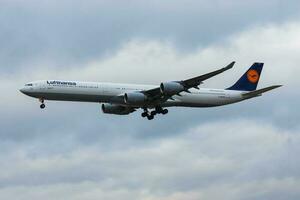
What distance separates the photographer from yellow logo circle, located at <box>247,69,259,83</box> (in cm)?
11625

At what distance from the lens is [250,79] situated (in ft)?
381

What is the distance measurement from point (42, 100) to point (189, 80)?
1622cm

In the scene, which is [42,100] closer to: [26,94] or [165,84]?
[26,94]

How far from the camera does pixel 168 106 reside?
108m

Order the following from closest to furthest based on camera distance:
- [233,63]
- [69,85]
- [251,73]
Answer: [233,63]
[69,85]
[251,73]

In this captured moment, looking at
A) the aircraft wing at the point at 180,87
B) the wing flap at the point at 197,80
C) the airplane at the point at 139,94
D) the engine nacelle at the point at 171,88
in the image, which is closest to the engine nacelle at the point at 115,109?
the airplane at the point at 139,94

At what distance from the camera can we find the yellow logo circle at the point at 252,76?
11625cm

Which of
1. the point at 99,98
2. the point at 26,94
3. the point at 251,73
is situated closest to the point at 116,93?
the point at 99,98

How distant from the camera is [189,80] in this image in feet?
334

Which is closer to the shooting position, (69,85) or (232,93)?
(69,85)

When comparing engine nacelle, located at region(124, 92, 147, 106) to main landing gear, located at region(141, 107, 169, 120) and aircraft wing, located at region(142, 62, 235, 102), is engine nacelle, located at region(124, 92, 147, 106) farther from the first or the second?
main landing gear, located at region(141, 107, 169, 120)

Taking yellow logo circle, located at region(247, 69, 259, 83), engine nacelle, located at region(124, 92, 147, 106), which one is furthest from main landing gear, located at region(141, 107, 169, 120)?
yellow logo circle, located at region(247, 69, 259, 83)

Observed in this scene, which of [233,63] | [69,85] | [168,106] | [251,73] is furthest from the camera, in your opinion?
[251,73]

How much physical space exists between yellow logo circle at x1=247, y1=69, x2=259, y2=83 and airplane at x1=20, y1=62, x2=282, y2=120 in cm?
482
